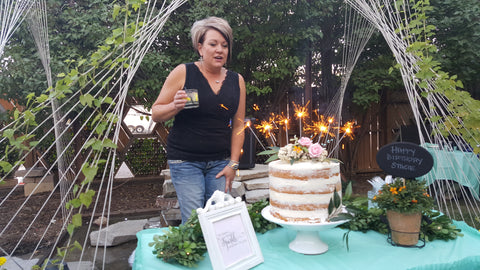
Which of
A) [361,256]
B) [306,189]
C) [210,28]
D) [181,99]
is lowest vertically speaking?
[361,256]

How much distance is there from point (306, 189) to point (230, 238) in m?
0.35

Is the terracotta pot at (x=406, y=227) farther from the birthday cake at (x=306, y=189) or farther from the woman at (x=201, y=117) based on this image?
the woman at (x=201, y=117)

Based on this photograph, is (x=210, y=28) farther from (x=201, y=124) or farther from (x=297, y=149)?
(x=297, y=149)

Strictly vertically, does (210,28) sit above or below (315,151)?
above

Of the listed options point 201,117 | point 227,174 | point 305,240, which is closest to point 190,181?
point 227,174

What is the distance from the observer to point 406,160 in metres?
1.52

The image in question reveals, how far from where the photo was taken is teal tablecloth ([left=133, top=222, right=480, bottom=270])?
4.26 ft

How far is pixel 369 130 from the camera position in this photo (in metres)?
6.93

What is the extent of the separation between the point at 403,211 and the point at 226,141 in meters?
0.88

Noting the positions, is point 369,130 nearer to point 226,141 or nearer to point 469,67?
point 469,67

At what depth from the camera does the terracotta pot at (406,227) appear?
1.45 m

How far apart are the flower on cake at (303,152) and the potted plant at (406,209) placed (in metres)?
0.34

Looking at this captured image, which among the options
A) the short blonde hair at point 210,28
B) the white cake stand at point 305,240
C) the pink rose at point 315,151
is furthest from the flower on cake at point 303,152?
the short blonde hair at point 210,28

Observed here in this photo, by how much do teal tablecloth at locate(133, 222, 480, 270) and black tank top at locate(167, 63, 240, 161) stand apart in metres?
0.44
